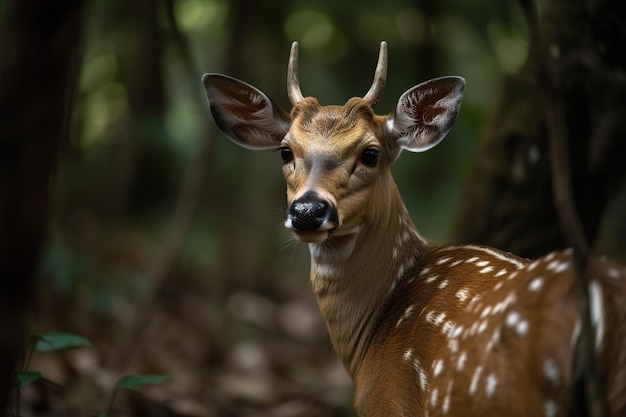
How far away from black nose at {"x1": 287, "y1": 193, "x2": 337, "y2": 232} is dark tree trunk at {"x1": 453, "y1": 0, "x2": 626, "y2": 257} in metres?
2.32

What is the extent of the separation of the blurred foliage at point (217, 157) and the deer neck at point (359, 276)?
8.81ft

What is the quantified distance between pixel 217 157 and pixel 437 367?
642 cm

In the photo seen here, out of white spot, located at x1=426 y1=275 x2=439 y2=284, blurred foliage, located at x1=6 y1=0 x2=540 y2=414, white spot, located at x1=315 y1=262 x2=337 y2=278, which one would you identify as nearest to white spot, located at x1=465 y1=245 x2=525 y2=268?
white spot, located at x1=426 y1=275 x2=439 y2=284

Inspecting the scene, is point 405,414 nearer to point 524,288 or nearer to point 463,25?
point 524,288

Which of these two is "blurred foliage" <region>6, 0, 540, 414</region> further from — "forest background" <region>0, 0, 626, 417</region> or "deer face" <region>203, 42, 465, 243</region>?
"deer face" <region>203, 42, 465, 243</region>

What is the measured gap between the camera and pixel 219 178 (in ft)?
31.1

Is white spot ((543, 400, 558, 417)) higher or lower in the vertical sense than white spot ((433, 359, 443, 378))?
higher

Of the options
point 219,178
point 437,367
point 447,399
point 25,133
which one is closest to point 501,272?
point 437,367

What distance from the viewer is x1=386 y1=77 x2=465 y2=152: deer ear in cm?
460

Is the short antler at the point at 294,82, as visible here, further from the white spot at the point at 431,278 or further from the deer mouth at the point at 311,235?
the white spot at the point at 431,278

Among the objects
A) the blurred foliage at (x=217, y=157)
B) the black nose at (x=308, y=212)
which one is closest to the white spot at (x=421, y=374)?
the black nose at (x=308, y=212)

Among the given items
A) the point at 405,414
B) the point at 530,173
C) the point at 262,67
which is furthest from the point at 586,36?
the point at 262,67

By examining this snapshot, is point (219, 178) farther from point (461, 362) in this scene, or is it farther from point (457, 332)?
point (461, 362)

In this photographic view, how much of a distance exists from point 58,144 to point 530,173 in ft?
13.1
